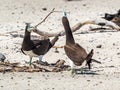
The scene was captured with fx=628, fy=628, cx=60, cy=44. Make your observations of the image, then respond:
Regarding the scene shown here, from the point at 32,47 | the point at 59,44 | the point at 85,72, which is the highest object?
the point at 32,47

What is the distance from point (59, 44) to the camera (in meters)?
14.6

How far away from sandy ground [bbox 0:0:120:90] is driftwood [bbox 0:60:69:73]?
1.00 feet

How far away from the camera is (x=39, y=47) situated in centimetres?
1214

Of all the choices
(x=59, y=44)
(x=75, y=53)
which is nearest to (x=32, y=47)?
(x=75, y=53)

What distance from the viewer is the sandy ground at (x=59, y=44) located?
1025cm

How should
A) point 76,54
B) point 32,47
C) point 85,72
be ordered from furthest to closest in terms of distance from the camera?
point 32,47
point 85,72
point 76,54

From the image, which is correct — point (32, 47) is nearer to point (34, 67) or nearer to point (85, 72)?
point (34, 67)

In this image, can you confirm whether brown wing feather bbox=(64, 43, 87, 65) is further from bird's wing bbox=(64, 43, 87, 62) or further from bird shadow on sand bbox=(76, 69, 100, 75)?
bird shadow on sand bbox=(76, 69, 100, 75)

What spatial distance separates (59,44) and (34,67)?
282 centimetres

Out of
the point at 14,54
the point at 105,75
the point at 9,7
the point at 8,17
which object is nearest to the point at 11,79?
the point at 105,75

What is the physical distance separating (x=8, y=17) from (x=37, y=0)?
2.99 m

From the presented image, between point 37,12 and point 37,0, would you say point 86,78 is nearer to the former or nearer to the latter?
point 37,12

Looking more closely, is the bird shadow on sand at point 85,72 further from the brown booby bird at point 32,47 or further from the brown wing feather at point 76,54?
the brown booby bird at point 32,47

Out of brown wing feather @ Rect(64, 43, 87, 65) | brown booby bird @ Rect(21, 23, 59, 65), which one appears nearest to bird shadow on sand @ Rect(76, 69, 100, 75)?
brown wing feather @ Rect(64, 43, 87, 65)
